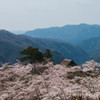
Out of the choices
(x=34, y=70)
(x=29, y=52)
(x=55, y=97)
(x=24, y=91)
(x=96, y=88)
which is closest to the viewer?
(x=55, y=97)

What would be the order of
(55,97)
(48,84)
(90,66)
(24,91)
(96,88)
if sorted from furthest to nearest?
(90,66), (48,84), (24,91), (96,88), (55,97)

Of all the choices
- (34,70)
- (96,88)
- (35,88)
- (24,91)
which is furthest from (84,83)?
(34,70)

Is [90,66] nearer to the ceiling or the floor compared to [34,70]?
nearer to the ceiling

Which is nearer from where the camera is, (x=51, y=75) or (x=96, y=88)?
(x=96, y=88)

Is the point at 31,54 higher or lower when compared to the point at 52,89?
lower

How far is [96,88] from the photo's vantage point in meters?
14.4

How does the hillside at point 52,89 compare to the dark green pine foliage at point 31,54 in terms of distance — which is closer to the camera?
the hillside at point 52,89

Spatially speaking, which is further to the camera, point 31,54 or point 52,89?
point 31,54

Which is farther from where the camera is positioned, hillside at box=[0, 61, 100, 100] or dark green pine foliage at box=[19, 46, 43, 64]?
dark green pine foliage at box=[19, 46, 43, 64]

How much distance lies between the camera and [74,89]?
42.5 ft

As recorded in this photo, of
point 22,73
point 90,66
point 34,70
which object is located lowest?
point 34,70

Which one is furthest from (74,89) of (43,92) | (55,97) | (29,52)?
(29,52)

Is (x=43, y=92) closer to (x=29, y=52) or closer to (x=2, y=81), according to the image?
(x=2, y=81)

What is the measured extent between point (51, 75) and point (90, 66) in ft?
15.6
